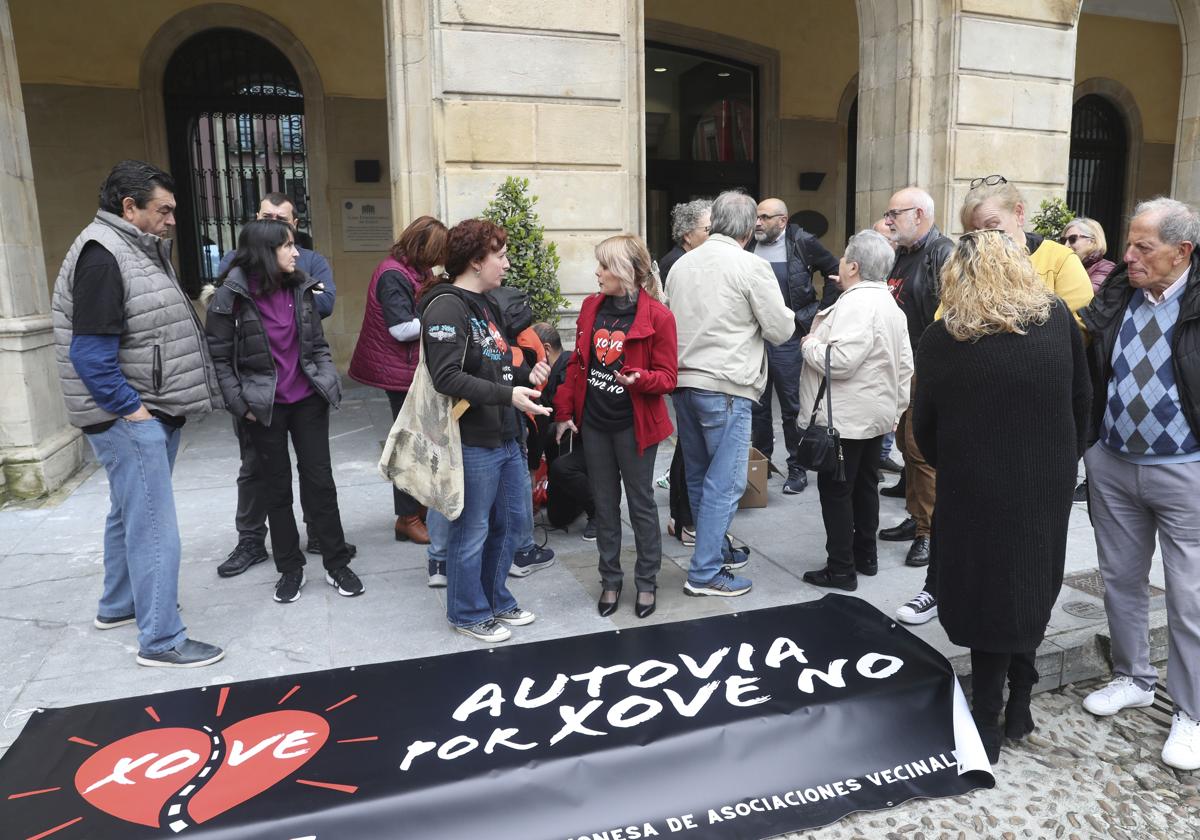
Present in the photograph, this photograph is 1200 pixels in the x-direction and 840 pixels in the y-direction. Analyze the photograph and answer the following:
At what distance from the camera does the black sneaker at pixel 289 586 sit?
452cm

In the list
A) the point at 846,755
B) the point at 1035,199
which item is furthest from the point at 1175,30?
the point at 846,755

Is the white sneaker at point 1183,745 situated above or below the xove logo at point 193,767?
below

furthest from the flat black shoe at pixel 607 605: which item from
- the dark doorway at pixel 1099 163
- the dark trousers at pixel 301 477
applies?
the dark doorway at pixel 1099 163

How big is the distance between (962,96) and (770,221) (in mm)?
3207

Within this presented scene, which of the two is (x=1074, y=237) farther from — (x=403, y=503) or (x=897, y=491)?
(x=403, y=503)

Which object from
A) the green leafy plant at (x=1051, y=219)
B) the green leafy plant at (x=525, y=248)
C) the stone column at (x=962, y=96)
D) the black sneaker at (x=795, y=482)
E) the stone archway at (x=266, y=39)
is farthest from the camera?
the stone archway at (x=266, y=39)

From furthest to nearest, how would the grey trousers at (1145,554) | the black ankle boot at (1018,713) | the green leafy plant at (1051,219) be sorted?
1. the green leafy plant at (1051,219)
2. the black ankle boot at (1018,713)
3. the grey trousers at (1145,554)

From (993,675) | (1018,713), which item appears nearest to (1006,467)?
(993,675)

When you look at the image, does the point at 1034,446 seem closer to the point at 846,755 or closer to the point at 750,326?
the point at 846,755

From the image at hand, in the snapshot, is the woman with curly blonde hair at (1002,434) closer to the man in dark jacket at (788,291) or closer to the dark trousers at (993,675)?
the dark trousers at (993,675)

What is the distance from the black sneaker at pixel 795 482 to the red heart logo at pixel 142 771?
13.9 feet

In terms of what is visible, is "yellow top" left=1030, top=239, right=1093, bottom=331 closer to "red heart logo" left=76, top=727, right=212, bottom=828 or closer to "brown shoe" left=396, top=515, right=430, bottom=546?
"brown shoe" left=396, top=515, right=430, bottom=546

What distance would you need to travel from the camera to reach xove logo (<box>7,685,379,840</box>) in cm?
285

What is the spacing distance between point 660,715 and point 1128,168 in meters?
15.9
